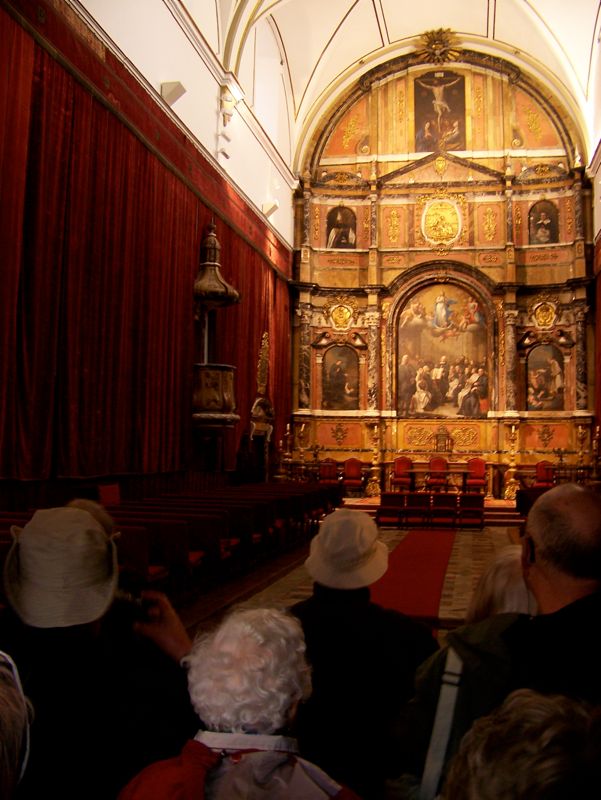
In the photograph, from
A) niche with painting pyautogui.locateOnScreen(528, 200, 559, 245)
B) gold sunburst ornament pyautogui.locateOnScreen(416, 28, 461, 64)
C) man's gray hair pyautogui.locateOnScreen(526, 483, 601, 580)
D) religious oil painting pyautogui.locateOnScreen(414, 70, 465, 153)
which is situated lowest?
man's gray hair pyautogui.locateOnScreen(526, 483, 601, 580)

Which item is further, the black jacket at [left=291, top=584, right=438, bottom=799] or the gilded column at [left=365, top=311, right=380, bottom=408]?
the gilded column at [left=365, top=311, right=380, bottom=408]

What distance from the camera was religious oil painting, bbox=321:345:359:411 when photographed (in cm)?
2094

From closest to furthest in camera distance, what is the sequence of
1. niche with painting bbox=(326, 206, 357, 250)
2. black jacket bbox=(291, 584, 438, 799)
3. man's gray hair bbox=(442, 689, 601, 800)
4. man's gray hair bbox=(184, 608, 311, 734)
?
man's gray hair bbox=(442, 689, 601, 800)
man's gray hair bbox=(184, 608, 311, 734)
black jacket bbox=(291, 584, 438, 799)
niche with painting bbox=(326, 206, 357, 250)

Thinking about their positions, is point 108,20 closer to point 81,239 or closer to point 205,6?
point 81,239

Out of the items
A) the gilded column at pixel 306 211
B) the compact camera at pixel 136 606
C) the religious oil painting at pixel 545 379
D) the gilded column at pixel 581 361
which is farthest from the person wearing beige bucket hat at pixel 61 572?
the gilded column at pixel 306 211

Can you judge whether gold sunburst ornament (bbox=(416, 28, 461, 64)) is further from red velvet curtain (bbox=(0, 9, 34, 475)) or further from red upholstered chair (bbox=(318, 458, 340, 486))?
red velvet curtain (bbox=(0, 9, 34, 475))

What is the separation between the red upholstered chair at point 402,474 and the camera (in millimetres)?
18953

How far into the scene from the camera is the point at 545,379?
2003 centimetres

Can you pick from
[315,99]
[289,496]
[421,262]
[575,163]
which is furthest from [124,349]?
[575,163]

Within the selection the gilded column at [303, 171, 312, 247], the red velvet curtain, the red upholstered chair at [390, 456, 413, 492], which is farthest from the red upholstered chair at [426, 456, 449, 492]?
the red velvet curtain

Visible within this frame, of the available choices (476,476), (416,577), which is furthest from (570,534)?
(476,476)

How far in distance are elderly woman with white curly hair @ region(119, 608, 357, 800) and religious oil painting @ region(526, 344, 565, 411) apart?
63.5 ft

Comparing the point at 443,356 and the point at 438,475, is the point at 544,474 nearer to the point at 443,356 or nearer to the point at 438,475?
the point at 438,475

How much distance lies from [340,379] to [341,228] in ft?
14.2
